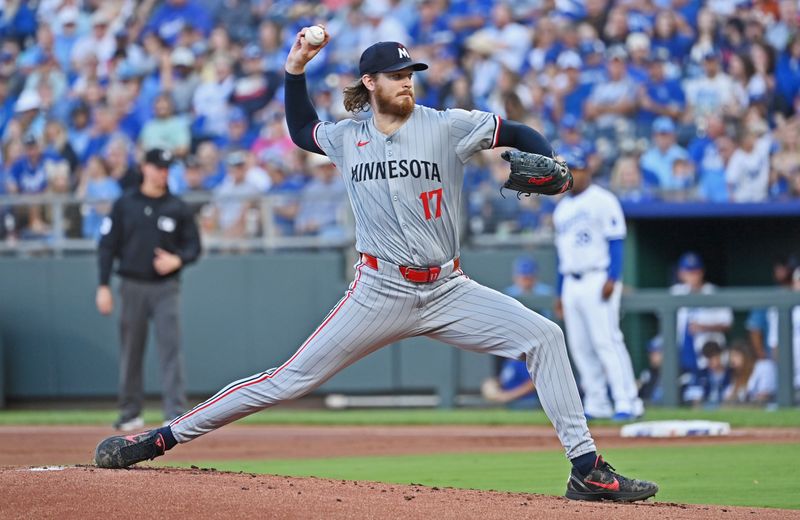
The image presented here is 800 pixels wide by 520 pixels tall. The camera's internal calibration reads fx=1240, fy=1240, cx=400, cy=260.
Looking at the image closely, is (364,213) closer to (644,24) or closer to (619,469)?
(619,469)

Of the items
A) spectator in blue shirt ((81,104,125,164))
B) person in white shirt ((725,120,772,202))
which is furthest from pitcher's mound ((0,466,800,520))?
spectator in blue shirt ((81,104,125,164))

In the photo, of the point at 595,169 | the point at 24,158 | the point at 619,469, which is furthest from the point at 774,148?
the point at 24,158

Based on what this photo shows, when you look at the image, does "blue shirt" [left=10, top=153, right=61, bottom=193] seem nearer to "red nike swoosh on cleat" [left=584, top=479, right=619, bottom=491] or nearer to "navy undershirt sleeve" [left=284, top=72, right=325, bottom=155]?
"navy undershirt sleeve" [left=284, top=72, right=325, bottom=155]

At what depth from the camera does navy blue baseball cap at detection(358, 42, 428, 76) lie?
203 inches

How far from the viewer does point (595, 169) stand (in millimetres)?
12328

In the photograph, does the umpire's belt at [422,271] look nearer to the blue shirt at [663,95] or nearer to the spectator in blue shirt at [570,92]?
the blue shirt at [663,95]

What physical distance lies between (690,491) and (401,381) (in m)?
6.45

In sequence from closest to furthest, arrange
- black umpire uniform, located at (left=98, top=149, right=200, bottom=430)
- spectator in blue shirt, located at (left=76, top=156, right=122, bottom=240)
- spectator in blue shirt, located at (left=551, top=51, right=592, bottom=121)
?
black umpire uniform, located at (left=98, top=149, right=200, bottom=430) → spectator in blue shirt, located at (left=551, top=51, right=592, bottom=121) → spectator in blue shirt, located at (left=76, top=156, right=122, bottom=240)

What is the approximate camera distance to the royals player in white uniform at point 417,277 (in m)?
5.11

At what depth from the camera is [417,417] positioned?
10789 mm

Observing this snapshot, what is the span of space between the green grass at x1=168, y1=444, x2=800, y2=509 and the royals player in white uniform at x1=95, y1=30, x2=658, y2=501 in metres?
0.81

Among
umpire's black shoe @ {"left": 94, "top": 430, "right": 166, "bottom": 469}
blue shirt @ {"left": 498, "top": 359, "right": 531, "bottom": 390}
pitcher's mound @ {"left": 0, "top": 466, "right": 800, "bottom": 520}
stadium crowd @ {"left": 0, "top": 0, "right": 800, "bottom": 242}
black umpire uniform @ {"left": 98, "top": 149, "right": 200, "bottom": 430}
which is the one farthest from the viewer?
stadium crowd @ {"left": 0, "top": 0, "right": 800, "bottom": 242}

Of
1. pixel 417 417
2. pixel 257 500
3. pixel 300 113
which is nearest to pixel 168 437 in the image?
pixel 257 500

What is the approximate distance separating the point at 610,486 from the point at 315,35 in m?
2.23
